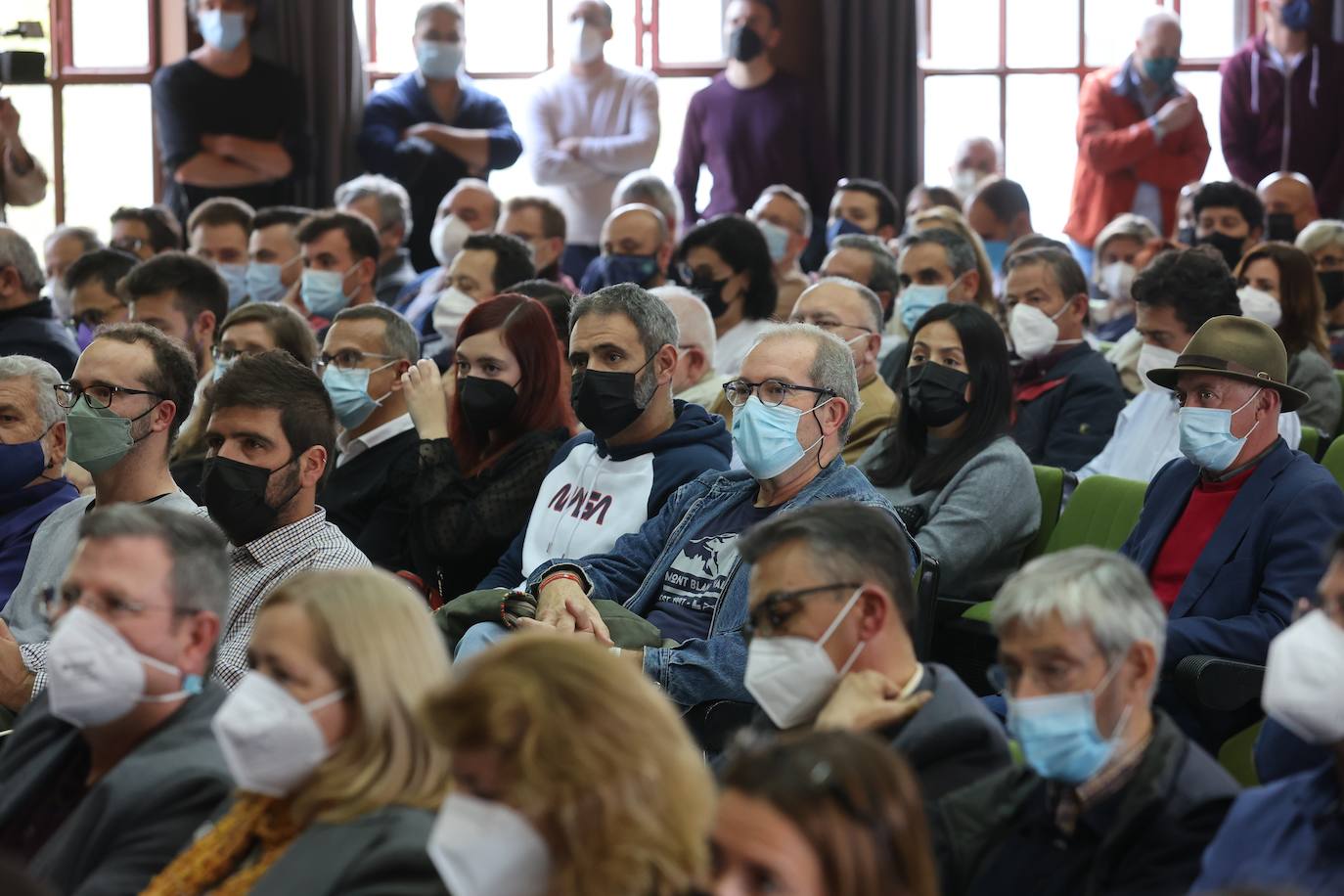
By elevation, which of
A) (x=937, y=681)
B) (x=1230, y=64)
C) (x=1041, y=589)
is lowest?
(x=937, y=681)

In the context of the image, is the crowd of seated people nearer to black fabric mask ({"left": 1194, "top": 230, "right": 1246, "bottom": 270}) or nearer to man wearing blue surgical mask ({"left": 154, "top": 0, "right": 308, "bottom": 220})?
black fabric mask ({"left": 1194, "top": 230, "right": 1246, "bottom": 270})

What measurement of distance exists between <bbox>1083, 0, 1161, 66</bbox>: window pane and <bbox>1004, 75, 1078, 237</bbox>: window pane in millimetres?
216

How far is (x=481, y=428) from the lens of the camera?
15.1 feet

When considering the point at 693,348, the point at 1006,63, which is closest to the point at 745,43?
the point at 1006,63

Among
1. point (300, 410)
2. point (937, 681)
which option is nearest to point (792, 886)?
point (937, 681)

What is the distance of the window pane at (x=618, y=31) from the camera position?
Result: 11.0 meters

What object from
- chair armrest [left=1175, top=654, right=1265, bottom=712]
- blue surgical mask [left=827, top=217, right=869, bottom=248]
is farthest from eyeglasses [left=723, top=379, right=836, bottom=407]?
blue surgical mask [left=827, top=217, right=869, bottom=248]

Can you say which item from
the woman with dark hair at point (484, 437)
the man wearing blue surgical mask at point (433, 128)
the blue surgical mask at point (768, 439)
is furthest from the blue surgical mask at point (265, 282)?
the blue surgical mask at point (768, 439)

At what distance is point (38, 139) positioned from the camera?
10820 mm

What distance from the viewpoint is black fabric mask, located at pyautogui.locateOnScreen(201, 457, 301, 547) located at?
3.77 m

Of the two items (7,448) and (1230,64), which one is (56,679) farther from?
(1230,64)

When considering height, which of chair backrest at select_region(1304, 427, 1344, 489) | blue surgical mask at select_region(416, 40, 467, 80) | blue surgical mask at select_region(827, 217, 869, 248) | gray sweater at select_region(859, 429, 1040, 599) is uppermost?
blue surgical mask at select_region(416, 40, 467, 80)

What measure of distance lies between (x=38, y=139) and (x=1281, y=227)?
7032 millimetres

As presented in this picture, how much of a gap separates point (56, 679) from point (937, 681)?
1.28 meters
